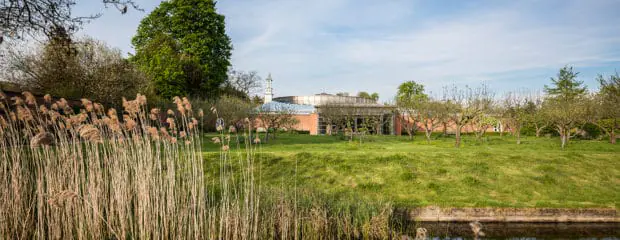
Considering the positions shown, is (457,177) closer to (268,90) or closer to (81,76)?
(81,76)

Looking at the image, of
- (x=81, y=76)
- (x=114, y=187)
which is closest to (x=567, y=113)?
(x=114, y=187)

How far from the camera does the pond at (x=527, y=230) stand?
7926mm

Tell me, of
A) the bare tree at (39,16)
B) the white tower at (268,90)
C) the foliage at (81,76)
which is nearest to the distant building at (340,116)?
the white tower at (268,90)

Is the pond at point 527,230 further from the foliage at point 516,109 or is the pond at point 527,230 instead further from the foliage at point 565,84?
the foliage at point 565,84

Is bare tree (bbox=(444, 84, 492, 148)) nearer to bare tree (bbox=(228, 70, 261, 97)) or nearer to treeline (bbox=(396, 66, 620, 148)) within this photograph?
treeline (bbox=(396, 66, 620, 148))

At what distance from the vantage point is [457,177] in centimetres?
1138

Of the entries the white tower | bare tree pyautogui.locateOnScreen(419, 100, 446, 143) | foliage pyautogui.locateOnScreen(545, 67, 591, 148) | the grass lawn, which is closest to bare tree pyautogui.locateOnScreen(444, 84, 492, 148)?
bare tree pyautogui.locateOnScreen(419, 100, 446, 143)

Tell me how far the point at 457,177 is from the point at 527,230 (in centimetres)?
315

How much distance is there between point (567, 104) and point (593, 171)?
38.7 ft

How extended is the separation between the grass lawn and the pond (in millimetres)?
534

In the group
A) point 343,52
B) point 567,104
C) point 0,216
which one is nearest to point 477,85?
point 567,104

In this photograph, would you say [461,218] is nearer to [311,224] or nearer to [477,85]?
[311,224]

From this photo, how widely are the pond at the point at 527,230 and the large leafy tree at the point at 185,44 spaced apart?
917 inches

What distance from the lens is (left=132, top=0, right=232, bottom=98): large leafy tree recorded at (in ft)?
93.9
